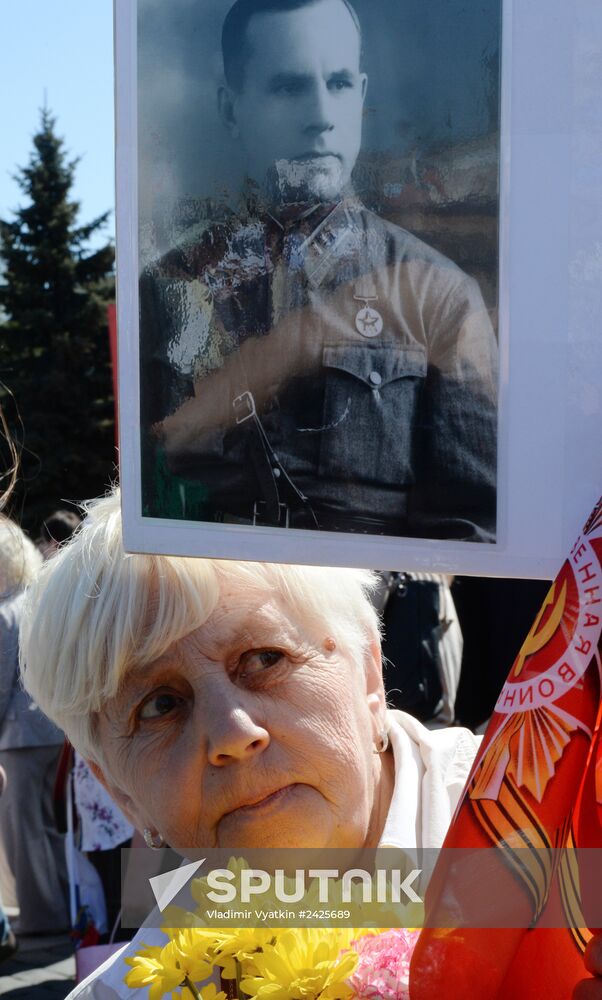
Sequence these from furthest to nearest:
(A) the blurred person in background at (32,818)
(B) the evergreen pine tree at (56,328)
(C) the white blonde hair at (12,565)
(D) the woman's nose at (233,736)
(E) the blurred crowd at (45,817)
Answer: (B) the evergreen pine tree at (56,328)
(A) the blurred person in background at (32,818)
(E) the blurred crowd at (45,817)
(C) the white blonde hair at (12,565)
(D) the woman's nose at (233,736)

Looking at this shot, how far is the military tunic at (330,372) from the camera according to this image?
115 cm

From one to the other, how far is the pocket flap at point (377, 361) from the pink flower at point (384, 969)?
1.96ft

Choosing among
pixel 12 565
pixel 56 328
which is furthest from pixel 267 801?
pixel 56 328

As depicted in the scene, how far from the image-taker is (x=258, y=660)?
1.54 metres

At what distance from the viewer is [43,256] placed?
85.2 feet

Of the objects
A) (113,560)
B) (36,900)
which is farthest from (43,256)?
(113,560)

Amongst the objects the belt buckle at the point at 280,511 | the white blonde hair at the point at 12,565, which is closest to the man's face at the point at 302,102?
the belt buckle at the point at 280,511

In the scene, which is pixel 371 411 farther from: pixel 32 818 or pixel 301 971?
pixel 32 818

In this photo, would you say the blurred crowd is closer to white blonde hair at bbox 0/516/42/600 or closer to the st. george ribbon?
white blonde hair at bbox 0/516/42/600

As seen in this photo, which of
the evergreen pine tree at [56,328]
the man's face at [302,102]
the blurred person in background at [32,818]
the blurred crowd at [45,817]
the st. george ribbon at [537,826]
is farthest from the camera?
the evergreen pine tree at [56,328]

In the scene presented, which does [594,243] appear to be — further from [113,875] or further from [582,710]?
[113,875]

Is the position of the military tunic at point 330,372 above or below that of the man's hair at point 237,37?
below

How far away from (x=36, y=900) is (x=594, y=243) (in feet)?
16.4

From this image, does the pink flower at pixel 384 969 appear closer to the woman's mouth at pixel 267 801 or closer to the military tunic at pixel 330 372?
the woman's mouth at pixel 267 801
